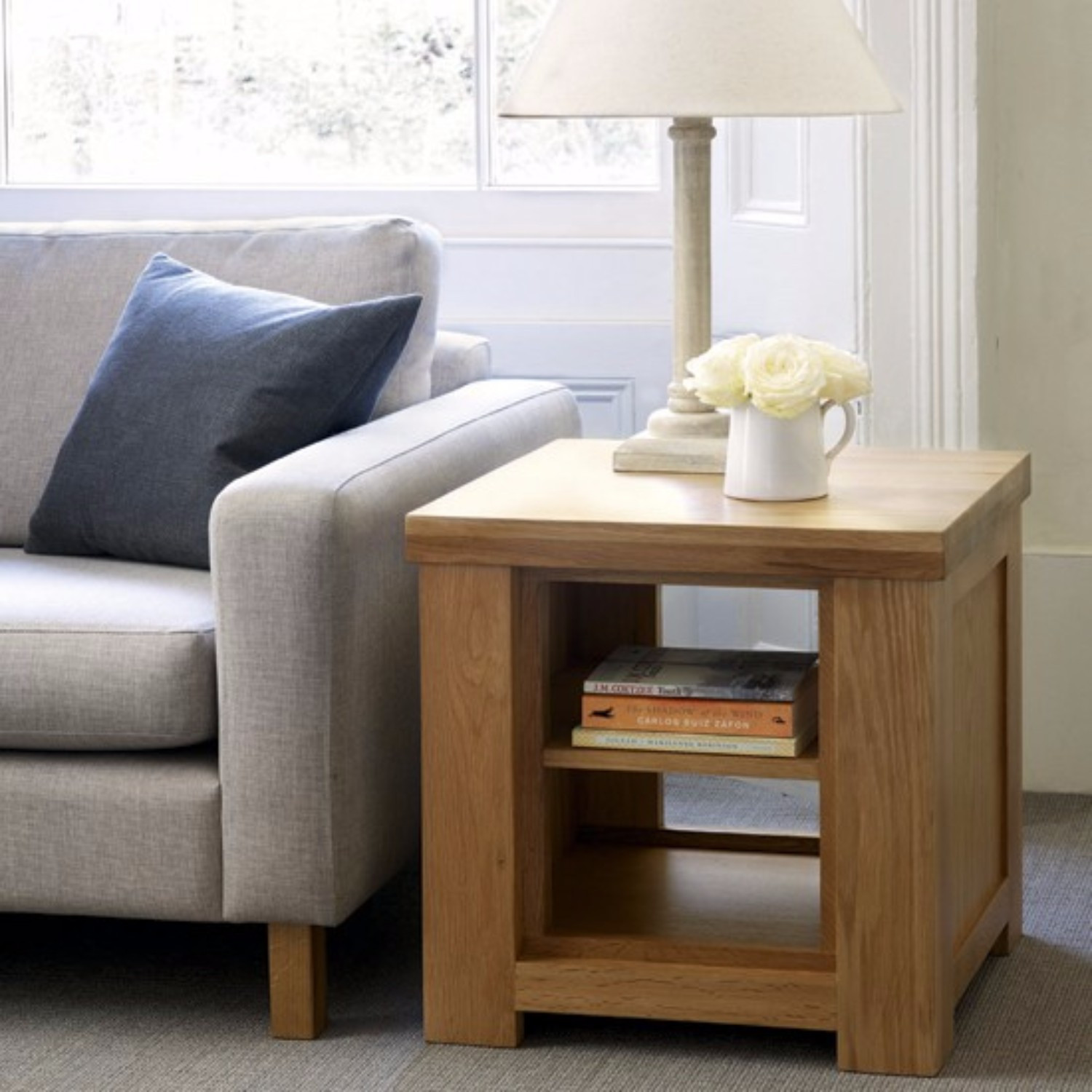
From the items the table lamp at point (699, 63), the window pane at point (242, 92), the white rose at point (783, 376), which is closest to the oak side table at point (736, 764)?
the white rose at point (783, 376)

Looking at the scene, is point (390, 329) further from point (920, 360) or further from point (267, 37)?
point (267, 37)

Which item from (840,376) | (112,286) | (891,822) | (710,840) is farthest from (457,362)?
(891,822)

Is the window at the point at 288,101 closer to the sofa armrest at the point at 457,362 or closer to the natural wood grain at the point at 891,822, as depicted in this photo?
the sofa armrest at the point at 457,362

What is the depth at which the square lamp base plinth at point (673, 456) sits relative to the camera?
245 centimetres

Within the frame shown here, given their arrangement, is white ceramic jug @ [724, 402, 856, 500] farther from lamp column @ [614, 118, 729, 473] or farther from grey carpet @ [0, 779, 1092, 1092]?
grey carpet @ [0, 779, 1092, 1092]

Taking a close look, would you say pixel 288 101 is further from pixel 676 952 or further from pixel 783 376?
pixel 676 952

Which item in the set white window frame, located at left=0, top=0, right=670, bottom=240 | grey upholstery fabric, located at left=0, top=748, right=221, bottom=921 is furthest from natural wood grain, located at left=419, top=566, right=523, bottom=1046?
white window frame, located at left=0, top=0, right=670, bottom=240

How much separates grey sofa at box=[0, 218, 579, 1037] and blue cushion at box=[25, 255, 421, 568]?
89mm

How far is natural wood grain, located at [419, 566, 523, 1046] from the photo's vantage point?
222 cm

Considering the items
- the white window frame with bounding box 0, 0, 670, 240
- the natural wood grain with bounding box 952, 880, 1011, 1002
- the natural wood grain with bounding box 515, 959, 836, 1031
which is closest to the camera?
the natural wood grain with bounding box 515, 959, 836, 1031

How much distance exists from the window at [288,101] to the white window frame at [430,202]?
0.01 meters

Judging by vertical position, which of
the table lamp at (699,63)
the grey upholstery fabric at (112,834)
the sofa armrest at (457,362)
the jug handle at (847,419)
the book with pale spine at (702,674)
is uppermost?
the table lamp at (699,63)

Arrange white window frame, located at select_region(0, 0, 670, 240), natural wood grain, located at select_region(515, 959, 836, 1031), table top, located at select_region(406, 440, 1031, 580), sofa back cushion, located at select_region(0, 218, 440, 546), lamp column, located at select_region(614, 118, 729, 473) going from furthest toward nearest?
white window frame, located at select_region(0, 0, 670, 240) → sofa back cushion, located at select_region(0, 218, 440, 546) → lamp column, located at select_region(614, 118, 729, 473) → natural wood grain, located at select_region(515, 959, 836, 1031) → table top, located at select_region(406, 440, 1031, 580)

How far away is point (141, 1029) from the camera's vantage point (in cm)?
236
